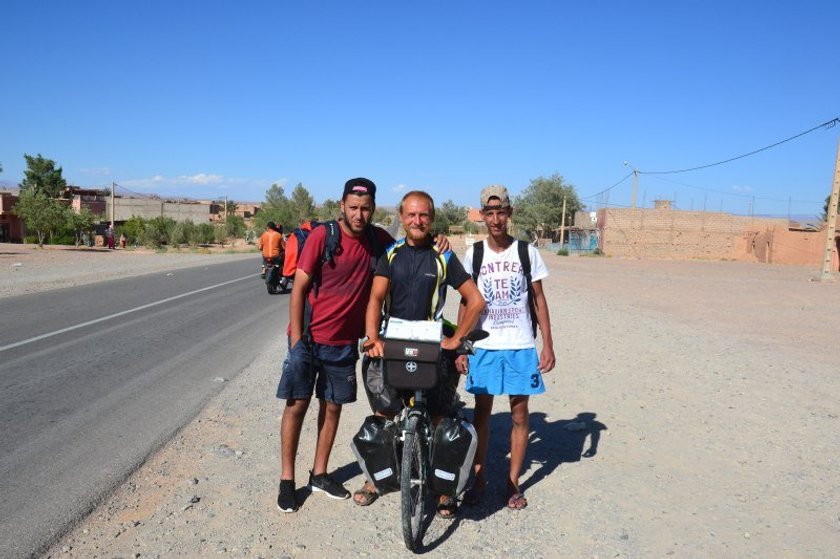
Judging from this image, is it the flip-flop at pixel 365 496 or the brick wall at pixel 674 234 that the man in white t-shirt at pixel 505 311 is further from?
the brick wall at pixel 674 234

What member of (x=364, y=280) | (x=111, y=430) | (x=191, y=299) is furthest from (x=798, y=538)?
(x=191, y=299)

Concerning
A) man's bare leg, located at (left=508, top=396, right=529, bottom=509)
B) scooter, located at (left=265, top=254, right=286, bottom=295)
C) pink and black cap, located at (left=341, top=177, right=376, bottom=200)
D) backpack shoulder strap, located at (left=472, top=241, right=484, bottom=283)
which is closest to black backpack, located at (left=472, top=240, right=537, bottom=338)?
backpack shoulder strap, located at (left=472, top=241, right=484, bottom=283)

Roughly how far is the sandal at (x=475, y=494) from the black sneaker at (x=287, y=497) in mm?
1057

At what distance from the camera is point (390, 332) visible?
3393 millimetres

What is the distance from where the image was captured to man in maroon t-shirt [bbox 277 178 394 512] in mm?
3752

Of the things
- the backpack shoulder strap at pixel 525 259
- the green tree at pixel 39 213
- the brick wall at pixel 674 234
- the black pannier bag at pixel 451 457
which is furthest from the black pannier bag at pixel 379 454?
the brick wall at pixel 674 234

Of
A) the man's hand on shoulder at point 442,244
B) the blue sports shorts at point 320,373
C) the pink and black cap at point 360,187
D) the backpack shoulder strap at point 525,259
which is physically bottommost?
the blue sports shorts at point 320,373

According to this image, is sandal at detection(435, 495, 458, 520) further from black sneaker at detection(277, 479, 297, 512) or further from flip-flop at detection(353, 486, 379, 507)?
black sneaker at detection(277, 479, 297, 512)

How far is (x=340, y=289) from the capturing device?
381 centimetres

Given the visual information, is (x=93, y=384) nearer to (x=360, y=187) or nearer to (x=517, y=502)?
(x=360, y=187)

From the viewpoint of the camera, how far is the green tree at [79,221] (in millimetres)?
45875

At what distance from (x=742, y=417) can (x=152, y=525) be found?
5072mm

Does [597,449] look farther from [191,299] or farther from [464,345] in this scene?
[191,299]

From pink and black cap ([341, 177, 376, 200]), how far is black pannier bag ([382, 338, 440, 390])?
92 cm
